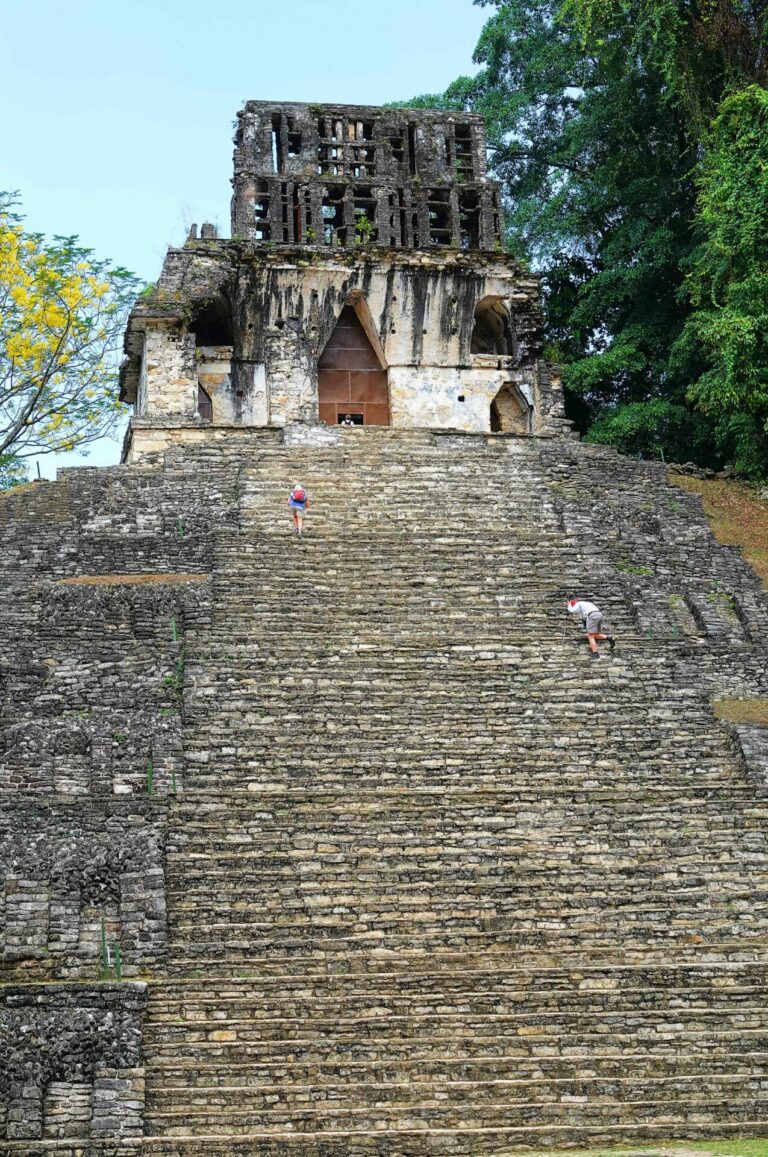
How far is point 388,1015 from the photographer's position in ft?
43.4

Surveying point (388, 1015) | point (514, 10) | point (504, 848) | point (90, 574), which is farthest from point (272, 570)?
point (514, 10)

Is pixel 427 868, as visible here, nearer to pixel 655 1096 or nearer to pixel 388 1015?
pixel 388 1015

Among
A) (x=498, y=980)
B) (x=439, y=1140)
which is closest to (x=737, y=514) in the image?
(x=498, y=980)

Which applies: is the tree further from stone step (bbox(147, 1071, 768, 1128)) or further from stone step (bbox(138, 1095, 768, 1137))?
stone step (bbox(138, 1095, 768, 1137))

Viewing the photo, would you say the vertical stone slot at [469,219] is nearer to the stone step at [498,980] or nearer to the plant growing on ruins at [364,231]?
the plant growing on ruins at [364,231]

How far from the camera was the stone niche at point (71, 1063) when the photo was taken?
1237 centimetres

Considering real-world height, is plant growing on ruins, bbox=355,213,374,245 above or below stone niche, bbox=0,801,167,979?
above

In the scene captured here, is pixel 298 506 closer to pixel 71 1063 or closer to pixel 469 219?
pixel 71 1063

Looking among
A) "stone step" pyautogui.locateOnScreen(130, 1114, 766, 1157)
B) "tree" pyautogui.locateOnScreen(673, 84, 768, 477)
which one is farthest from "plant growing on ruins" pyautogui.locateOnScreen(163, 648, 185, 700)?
"tree" pyautogui.locateOnScreen(673, 84, 768, 477)

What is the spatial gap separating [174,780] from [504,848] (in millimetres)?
3062

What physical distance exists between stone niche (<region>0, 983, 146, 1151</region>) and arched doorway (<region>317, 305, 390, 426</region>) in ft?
53.9

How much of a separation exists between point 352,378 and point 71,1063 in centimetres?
1746

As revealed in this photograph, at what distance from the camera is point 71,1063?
12727 millimetres

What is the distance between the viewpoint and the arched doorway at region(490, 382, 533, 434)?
1121 inches
